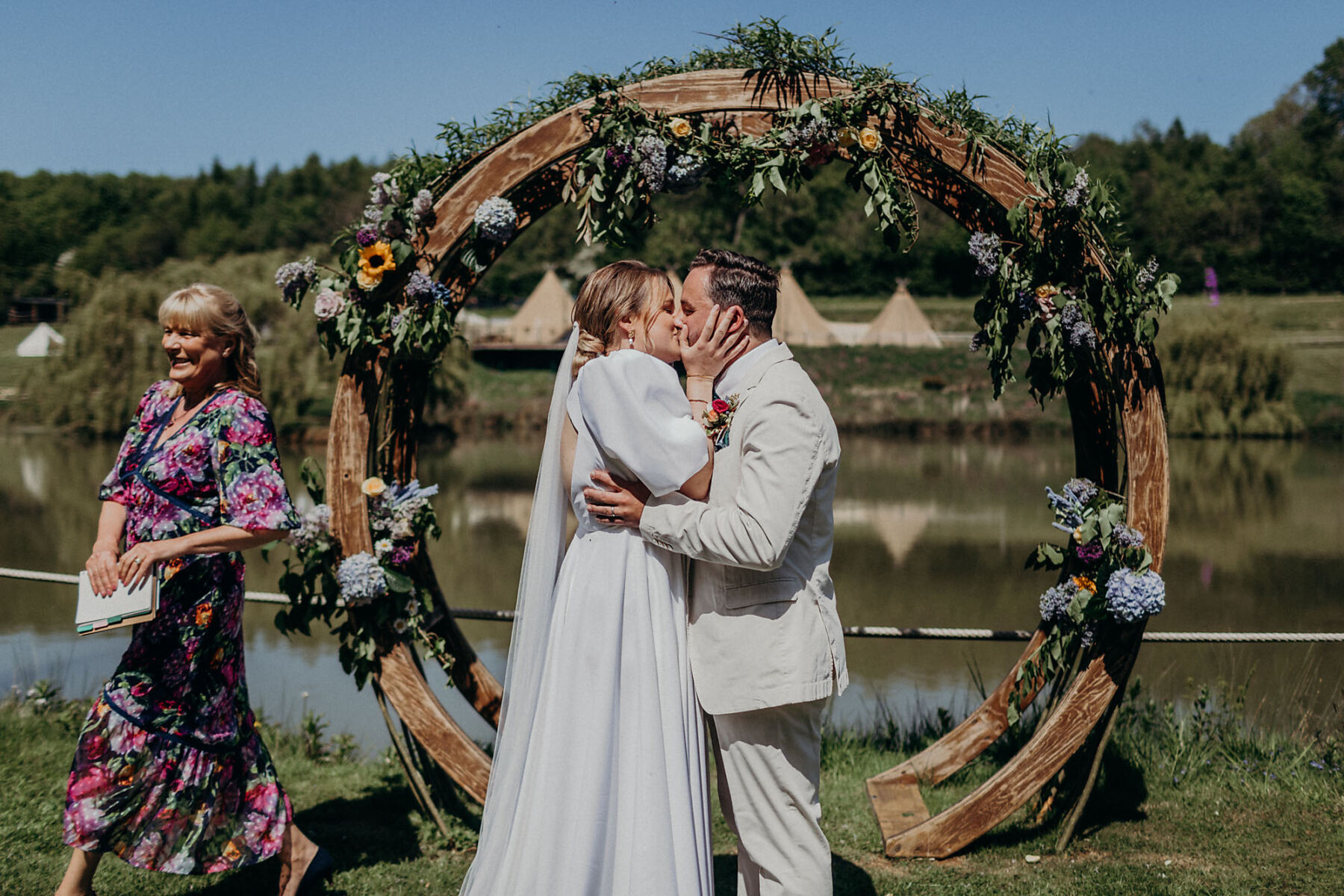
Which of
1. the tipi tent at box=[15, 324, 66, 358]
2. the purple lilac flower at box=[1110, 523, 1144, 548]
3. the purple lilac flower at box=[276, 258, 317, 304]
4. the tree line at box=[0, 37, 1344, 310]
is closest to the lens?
the purple lilac flower at box=[1110, 523, 1144, 548]

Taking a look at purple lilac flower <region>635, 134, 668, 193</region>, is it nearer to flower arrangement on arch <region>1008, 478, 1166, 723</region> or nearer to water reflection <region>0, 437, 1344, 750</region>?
flower arrangement on arch <region>1008, 478, 1166, 723</region>

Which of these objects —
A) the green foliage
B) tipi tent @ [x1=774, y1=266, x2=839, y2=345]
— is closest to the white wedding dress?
the green foliage

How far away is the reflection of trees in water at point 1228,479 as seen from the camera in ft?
45.9

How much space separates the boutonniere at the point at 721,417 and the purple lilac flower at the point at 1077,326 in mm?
1390

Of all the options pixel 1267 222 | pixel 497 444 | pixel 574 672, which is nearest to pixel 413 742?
pixel 574 672

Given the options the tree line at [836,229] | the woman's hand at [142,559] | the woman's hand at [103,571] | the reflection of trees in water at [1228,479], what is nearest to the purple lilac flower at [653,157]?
the woman's hand at [142,559]

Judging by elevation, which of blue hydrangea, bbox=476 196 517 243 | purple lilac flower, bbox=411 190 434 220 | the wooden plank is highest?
purple lilac flower, bbox=411 190 434 220

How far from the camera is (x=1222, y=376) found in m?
19.5

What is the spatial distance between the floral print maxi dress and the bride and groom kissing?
92cm

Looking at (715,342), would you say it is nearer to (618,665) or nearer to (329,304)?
(618,665)

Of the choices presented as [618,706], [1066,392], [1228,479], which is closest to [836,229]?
[1228,479]

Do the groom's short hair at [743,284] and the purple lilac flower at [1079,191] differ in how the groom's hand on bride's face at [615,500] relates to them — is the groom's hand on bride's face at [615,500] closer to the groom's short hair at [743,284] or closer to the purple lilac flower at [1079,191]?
the groom's short hair at [743,284]

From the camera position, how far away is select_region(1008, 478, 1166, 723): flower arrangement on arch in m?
3.31

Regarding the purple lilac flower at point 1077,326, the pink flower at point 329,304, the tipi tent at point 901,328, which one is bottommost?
the purple lilac flower at point 1077,326
